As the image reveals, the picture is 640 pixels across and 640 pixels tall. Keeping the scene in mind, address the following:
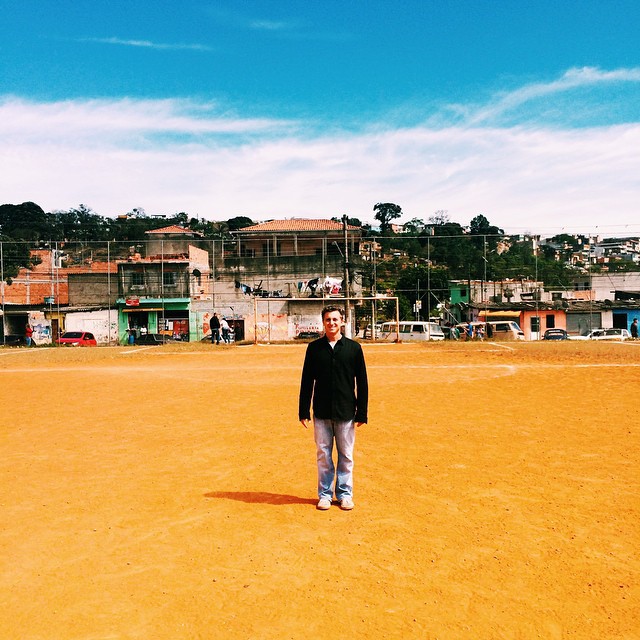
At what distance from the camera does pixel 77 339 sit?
122 feet

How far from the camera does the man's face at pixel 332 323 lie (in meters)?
5.33

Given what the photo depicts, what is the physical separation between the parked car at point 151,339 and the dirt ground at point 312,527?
29674 millimetres

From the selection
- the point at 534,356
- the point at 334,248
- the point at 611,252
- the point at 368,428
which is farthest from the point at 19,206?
the point at 368,428

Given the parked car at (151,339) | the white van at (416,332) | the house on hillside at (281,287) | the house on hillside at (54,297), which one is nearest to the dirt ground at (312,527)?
the white van at (416,332)

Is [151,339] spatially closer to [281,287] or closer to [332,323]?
[281,287]

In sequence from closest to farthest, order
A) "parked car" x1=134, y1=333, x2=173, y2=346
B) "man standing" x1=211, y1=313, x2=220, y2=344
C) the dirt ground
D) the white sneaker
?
the dirt ground, the white sneaker, "man standing" x1=211, y1=313, x2=220, y2=344, "parked car" x1=134, y1=333, x2=173, y2=346

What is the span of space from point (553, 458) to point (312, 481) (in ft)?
9.89

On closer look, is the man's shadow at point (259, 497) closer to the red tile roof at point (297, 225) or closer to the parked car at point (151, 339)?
the parked car at point (151, 339)

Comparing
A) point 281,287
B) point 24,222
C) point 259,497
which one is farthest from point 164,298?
point 24,222

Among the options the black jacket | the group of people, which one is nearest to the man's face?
the black jacket

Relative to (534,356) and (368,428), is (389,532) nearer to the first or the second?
(368,428)

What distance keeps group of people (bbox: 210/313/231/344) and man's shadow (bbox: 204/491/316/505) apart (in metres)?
28.1

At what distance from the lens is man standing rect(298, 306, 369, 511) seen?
17.7 ft

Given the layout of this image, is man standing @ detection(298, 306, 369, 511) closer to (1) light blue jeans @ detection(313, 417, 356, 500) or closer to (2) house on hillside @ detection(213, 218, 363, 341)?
(1) light blue jeans @ detection(313, 417, 356, 500)
